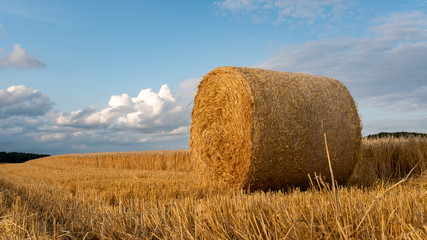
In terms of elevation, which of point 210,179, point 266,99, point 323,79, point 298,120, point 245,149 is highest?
point 323,79

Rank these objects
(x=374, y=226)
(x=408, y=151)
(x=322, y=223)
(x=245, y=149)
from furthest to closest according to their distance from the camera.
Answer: (x=408, y=151), (x=245, y=149), (x=322, y=223), (x=374, y=226)

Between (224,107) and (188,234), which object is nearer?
(188,234)

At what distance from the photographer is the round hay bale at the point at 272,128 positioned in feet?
17.1

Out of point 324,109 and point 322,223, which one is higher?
point 324,109

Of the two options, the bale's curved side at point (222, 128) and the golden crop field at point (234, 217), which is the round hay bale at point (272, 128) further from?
the golden crop field at point (234, 217)

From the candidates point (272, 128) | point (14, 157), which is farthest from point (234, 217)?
point (14, 157)

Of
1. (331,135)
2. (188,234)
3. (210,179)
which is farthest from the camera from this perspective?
(210,179)

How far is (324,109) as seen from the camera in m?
5.83

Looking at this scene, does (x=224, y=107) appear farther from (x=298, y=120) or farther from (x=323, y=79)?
(x=323, y=79)

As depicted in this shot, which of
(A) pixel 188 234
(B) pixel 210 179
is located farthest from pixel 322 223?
(B) pixel 210 179

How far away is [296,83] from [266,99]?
909 mm

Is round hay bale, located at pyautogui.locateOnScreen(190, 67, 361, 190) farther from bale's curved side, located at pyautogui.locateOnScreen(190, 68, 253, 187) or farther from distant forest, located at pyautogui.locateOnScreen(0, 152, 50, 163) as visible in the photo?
distant forest, located at pyautogui.locateOnScreen(0, 152, 50, 163)

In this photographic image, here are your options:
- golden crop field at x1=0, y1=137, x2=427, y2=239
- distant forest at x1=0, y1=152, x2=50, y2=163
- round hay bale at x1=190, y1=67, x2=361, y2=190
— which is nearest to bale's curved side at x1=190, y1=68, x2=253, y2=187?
round hay bale at x1=190, y1=67, x2=361, y2=190

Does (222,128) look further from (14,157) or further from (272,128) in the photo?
(14,157)
